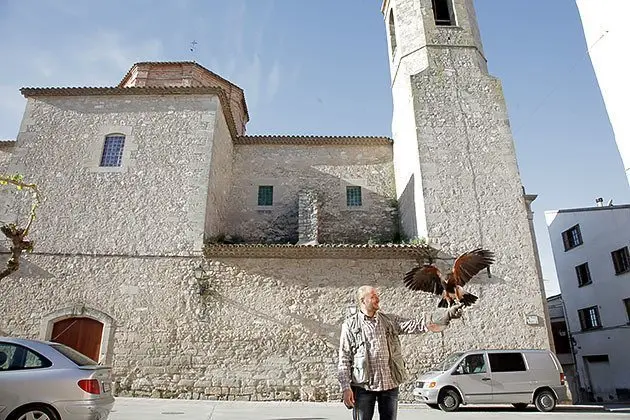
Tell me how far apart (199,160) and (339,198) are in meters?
4.93

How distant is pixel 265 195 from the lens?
45.5 feet

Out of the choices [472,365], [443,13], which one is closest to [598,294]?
[472,365]

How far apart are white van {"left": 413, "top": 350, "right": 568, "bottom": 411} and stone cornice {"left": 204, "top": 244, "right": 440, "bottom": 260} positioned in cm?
281

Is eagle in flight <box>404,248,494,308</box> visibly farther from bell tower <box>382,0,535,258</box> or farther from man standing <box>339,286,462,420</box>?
bell tower <box>382,0,535,258</box>

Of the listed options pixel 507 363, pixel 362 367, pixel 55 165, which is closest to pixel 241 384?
pixel 507 363

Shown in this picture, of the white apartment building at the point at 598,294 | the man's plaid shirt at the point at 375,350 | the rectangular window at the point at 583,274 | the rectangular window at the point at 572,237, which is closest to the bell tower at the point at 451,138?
the man's plaid shirt at the point at 375,350

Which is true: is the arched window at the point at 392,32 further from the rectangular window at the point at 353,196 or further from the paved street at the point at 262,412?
the paved street at the point at 262,412

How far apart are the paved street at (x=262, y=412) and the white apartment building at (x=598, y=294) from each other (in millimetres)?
10057

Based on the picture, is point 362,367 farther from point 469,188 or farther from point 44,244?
point 44,244

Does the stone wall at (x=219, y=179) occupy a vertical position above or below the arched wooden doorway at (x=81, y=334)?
above

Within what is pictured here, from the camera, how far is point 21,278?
32.9ft

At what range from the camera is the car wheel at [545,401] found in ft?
27.9

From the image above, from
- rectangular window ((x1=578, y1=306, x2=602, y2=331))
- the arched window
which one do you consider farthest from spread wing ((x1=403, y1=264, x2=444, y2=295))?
rectangular window ((x1=578, y1=306, x2=602, y2=331))

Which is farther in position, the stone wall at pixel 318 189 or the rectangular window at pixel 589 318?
the rectangular window at pixel 589 318
